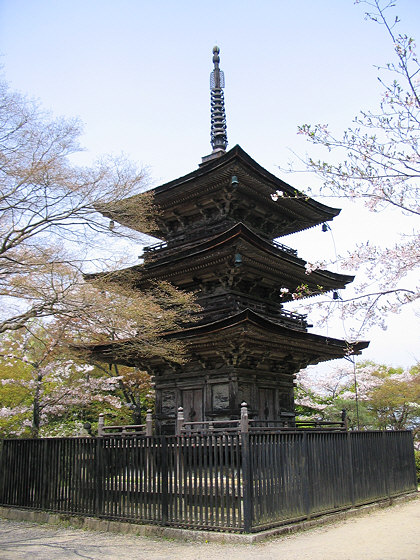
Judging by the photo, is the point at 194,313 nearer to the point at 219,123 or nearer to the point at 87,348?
the point at 87,348

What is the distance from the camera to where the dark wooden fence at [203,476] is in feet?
30.6

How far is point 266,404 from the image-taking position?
16.9 metres

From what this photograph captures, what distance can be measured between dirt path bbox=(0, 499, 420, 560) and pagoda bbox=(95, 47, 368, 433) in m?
5.80

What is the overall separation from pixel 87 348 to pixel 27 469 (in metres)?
4.81

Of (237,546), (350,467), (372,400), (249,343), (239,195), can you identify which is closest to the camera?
(237,546)

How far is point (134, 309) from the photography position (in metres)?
13.3

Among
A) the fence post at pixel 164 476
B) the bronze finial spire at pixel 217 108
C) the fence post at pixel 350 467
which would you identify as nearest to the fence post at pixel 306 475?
the fence post at pixel 350 467

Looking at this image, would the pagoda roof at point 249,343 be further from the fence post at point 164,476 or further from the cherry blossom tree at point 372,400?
the cherry blossom tree at point 372,400

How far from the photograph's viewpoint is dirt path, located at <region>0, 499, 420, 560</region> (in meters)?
7.93

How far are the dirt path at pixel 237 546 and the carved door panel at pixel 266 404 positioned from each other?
581 centimetres

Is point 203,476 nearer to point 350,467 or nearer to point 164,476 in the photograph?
point 164,476

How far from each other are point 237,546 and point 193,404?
26.9 ft

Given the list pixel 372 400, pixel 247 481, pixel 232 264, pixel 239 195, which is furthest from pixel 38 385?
pixel 372 400

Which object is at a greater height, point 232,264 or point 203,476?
point 232,264
